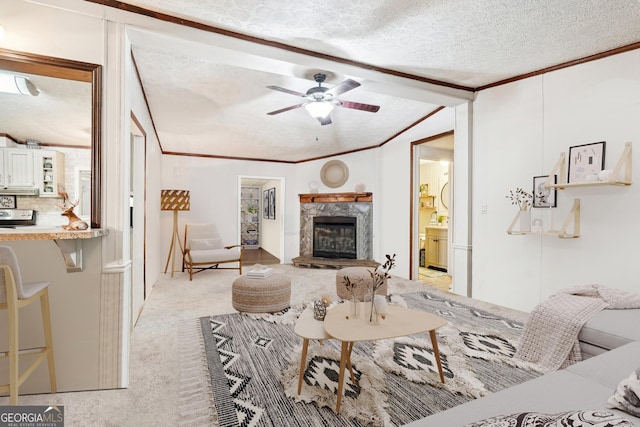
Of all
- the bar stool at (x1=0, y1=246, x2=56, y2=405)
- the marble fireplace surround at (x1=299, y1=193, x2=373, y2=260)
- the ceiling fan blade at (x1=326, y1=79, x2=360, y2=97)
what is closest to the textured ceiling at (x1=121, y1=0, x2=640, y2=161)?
the ceiling fan blade at (x1=326, y1=79, x2=360, y2=97)

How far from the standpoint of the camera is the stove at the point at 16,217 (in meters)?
1.82

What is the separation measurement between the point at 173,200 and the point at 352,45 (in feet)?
13.4

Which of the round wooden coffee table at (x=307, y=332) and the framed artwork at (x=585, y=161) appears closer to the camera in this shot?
the round wooden coffee table at (x=307, y=332)

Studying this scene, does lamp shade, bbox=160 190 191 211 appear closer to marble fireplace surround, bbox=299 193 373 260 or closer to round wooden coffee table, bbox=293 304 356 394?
marble fireplace surround, bbox=299 193 373 260

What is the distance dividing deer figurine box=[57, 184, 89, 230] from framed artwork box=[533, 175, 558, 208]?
158 inches

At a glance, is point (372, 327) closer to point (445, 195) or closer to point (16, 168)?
point (16, 168)

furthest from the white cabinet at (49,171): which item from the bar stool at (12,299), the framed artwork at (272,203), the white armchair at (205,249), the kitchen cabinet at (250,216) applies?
the kitchen cabinet at (250,216)

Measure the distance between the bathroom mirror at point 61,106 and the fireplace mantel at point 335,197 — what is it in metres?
4.67

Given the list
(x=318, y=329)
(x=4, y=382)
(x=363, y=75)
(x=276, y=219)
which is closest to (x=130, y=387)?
(x=4, y=382)

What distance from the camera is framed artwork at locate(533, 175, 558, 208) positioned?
3.27m

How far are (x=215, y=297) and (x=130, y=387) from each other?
2.08 meters

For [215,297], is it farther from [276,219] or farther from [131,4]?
[276,219]

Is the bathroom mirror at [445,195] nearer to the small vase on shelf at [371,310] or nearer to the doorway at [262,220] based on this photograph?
the doorway at [262,220]

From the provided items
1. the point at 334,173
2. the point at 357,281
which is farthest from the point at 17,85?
the point at 334,173
